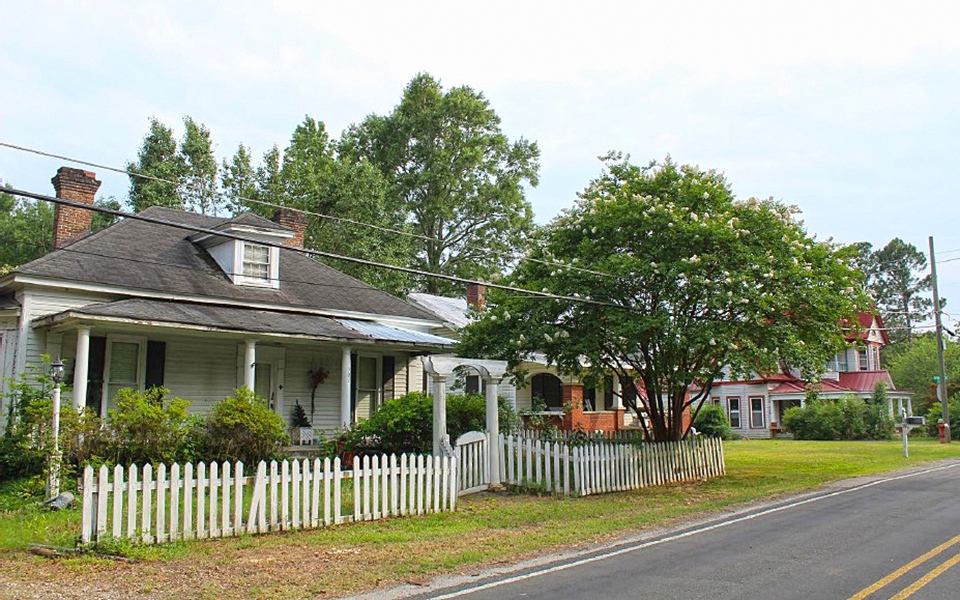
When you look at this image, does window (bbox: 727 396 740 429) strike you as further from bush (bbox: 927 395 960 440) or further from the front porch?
the front porch

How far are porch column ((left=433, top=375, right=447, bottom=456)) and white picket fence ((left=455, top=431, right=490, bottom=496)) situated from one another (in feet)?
1.41

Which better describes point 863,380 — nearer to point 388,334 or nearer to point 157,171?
point 388,334

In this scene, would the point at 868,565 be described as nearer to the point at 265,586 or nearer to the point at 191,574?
the point at 265,586

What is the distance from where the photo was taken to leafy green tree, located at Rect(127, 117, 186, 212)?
36291 mm

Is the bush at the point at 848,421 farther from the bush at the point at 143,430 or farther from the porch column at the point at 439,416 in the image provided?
the bush at the point at 143,430

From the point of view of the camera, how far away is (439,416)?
14.3 m

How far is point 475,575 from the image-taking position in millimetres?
7961

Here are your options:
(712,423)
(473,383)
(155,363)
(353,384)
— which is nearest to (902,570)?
(155,363)

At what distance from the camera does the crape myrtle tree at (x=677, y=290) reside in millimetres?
15188

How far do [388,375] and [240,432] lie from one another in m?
9.42

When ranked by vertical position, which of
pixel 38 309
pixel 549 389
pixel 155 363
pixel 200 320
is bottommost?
pixel 549 389

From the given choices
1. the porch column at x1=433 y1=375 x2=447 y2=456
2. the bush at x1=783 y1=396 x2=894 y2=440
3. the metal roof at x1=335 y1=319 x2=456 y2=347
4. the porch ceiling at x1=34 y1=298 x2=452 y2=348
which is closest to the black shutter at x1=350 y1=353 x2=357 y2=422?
the metal roof at x1=335 y1=319 x2=456 y2=347

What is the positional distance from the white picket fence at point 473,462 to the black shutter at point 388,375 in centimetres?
872

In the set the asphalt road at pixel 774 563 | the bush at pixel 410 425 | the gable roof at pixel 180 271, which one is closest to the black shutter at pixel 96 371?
the gable roof at pixel 180 271
